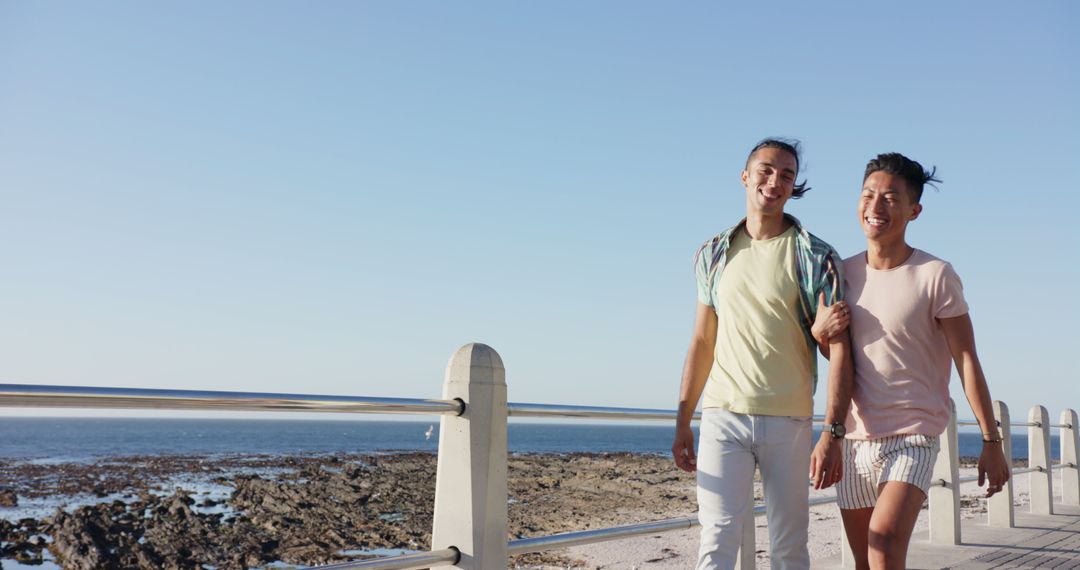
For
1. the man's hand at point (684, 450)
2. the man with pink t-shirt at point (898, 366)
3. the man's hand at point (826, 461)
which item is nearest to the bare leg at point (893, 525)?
the man with pink t-shirt at point (898, 366)

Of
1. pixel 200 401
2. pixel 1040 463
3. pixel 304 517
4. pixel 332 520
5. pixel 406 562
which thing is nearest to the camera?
pixel 200 401

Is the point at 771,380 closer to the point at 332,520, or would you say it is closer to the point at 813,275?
the point at 813,275

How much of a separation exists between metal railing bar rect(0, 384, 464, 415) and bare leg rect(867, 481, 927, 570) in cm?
122

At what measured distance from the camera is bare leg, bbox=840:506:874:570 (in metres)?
2.72

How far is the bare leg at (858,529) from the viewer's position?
2719 millimetres

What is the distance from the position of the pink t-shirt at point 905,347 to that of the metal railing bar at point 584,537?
3.30 feet

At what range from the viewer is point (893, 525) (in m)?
2.46

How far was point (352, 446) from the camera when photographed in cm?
7269

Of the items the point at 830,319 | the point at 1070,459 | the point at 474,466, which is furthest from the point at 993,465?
the point at 1070,459

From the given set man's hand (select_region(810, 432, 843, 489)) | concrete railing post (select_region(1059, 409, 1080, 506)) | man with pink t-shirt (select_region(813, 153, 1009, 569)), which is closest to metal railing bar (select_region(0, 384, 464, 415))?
man's hand (select_region(810, 432, 843, 489))

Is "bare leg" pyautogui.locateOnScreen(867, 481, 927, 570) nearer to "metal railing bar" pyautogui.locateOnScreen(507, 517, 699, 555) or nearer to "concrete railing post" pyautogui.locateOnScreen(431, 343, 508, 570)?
"metal railing bar" pyautogui.locateOnScreen(507, 517, 699, 555)

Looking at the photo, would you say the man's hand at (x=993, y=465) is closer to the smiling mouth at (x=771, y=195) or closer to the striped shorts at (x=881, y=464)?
the striped shorts at (x=881, y=464)

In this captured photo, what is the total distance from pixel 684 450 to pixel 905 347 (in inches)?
31.7

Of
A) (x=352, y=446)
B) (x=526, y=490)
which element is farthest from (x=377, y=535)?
(x=352, y=446)
